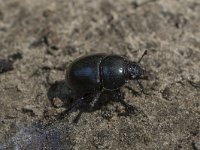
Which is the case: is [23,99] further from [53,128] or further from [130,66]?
[130,66]

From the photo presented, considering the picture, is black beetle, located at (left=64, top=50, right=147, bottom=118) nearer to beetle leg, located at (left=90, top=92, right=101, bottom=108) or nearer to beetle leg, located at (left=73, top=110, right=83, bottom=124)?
beetle leg, located at (left=90, top=92, right=101, bottom=108)

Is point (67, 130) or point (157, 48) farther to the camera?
point (157, 48)

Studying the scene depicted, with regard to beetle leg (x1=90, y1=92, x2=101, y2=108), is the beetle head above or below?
above

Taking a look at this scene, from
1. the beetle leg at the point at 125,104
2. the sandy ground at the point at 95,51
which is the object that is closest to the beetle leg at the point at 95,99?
the sandy ground at the point at 95,51

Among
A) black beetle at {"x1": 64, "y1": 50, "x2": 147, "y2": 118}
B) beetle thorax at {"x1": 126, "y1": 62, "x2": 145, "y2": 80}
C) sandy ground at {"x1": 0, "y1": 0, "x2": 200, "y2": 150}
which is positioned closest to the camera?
sandy ground at {"x1": 0, "y1": 0, "x2": 200, "y2": 150}

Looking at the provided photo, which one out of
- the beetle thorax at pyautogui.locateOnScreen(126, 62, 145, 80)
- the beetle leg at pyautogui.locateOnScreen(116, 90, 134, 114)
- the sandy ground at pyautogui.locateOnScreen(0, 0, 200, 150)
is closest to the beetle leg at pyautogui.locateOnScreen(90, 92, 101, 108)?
the sandy ground at pyautogui.locateOnScreen(0, 0, 200, 150)

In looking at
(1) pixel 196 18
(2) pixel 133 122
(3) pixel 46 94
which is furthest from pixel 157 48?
(3) pixel 46 94

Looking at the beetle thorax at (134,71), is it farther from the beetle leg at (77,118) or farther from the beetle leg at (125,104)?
the beetle leg at (77,118)
